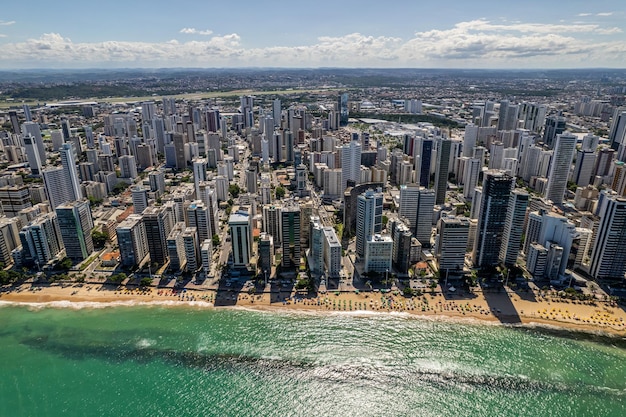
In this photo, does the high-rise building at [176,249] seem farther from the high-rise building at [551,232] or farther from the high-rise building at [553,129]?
the high-rise building at [553,129]

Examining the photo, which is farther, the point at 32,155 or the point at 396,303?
the point at 32,155

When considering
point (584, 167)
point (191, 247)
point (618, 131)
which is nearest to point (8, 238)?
point (191, 247)

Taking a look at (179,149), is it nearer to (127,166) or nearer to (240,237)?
(127,166)

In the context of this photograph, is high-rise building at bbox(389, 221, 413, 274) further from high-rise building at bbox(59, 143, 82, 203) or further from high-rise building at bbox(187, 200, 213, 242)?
high-rise building at bbox(59, 143, 82, 203)

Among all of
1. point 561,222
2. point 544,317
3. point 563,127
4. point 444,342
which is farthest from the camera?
point 563,127

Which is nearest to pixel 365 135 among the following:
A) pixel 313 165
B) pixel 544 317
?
pixel 313 165

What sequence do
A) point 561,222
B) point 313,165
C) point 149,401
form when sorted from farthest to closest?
point 313,165 → point 561,222 → point 149,401

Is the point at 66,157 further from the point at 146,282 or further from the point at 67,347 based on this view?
the point at 67,347
